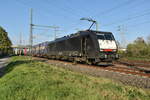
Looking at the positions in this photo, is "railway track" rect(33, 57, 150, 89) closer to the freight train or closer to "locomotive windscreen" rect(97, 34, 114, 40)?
the freight train

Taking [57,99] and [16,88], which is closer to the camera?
[57,99]

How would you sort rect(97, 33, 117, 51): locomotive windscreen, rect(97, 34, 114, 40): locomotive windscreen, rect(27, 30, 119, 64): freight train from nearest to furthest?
rect(27, 30, 119, 64): freight train, rect(97, 33, 117, 51): locomotive windscreen, rect(97, 34, 114, 40): locomotive windscreen

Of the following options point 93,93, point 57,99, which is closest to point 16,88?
point 57,99

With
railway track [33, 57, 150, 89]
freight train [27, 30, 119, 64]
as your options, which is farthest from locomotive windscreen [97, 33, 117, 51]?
railway track [33, 57, 150, 89]

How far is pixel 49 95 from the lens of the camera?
16.9 feet

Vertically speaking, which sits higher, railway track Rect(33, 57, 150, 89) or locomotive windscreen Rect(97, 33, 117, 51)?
locomotive windscreen Rect(97, 33, 117, 51)

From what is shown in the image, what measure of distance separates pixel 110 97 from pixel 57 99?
5.51 feet

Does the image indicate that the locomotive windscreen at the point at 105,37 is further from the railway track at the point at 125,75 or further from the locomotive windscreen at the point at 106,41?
the railway track at the point at 125,75

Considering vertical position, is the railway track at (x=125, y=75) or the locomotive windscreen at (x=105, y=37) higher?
the locomotive windscreen at (x=105, y=37)

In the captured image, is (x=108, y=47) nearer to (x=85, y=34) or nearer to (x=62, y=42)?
(x=85, y=34)

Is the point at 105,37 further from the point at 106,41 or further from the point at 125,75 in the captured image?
the point at 125,75

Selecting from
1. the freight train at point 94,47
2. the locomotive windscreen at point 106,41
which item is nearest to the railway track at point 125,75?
the freight train at point 94,47

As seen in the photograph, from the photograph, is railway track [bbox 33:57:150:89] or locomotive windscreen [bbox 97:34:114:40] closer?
railway track [bbox 33:57:150:89]

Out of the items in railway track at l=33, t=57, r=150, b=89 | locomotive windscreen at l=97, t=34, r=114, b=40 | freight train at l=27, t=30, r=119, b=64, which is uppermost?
locomotive windscreen at l=97, t=34, r=114, b=40
